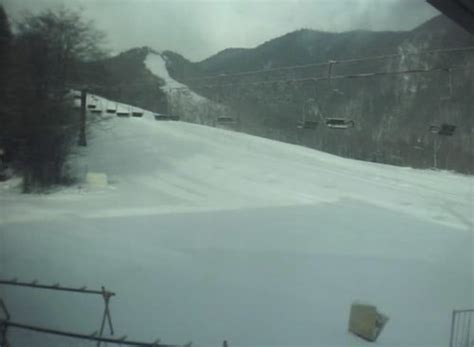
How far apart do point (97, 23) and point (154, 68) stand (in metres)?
0.28

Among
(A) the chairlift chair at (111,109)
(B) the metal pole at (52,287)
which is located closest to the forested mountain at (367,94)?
(A) the chairlift chair at (111,109)

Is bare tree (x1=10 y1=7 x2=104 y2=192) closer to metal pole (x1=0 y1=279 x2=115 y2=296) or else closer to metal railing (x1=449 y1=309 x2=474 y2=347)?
metal pole (x1=0 y1=279 x2=115 y2=296)

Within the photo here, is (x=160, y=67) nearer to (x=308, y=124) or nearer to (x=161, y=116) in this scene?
(x=161, y=116)

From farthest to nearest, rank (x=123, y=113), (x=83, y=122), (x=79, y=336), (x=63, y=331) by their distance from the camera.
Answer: (x=123, y=113) < (x=83, y=122) < (x=63, y=331) < (x=79, y=336)

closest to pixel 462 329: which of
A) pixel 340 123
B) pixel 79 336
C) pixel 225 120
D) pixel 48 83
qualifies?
pixel 340 123

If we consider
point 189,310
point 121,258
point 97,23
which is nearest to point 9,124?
point 97,23

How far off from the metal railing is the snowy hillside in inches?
51.2

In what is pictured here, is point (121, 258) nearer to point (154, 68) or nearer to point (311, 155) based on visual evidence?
point (154, 68)

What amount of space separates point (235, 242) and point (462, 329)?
103cm

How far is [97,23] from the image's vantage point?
5.39ft

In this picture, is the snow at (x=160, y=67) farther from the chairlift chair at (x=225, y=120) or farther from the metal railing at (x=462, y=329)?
the metal railing at (x=462, y=329)

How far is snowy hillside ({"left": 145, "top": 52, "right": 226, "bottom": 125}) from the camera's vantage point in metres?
1.82

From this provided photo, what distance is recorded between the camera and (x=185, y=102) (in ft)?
6.40

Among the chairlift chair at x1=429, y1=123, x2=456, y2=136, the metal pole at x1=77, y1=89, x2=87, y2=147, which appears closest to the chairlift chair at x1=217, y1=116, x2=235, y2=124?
the metal pole at x1=77, y1=89, x2=87, y2=147
